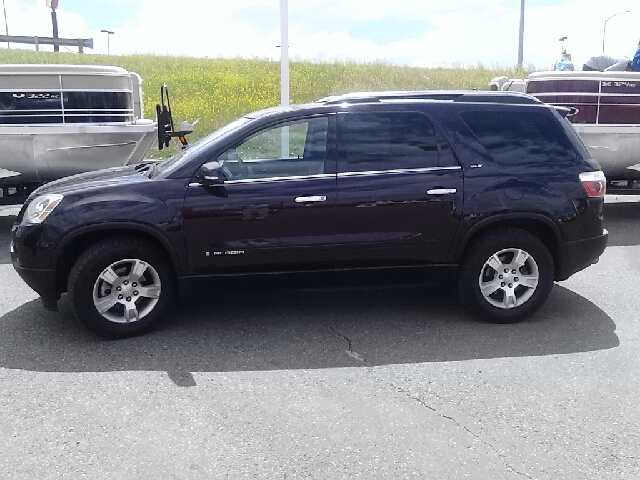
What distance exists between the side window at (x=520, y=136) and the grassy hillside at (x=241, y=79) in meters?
14.5

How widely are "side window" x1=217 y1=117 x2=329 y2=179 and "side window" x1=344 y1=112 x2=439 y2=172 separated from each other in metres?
0.22

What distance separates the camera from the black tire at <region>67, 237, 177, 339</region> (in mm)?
4332

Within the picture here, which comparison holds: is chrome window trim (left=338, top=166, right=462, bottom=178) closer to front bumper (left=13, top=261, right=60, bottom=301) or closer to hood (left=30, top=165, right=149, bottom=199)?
hood (left=30, top=165, right=149, bottom=199)

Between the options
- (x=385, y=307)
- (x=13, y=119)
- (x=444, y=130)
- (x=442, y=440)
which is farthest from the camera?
(x=13, y=119)

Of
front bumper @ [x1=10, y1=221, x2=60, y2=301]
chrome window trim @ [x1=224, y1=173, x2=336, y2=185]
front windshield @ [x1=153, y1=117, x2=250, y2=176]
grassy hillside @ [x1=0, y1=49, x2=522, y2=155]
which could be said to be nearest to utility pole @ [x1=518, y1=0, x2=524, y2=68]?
grassy hillside @ [x1=0, y1=49, x2=522, y2=155]

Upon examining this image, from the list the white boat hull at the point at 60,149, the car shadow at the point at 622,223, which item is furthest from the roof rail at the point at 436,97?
the white boat hull at the point at 60,149

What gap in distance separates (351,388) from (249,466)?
3.13 ft

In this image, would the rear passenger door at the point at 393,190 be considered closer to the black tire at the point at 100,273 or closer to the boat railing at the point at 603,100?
the black tire at the point at 100,273

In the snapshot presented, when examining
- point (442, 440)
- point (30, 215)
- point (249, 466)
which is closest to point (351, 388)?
point (442, 440)

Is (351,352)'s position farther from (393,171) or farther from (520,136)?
(520,136)

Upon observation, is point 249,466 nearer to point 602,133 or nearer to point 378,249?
point 378,249

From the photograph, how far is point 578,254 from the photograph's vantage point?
15.9 ft

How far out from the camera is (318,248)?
4512 millimetres

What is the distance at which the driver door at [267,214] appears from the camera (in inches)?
172
